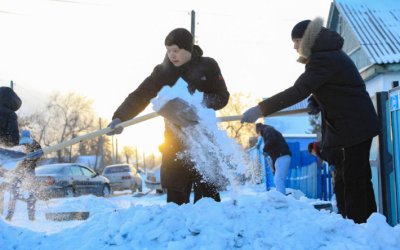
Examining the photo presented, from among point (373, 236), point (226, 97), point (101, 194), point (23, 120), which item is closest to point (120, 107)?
point (226, 97)

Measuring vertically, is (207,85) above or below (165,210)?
above

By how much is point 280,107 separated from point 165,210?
115 centimetres

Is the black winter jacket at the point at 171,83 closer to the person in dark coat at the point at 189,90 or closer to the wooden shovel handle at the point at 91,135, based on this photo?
→ the person in dark coat at the point at 189,90

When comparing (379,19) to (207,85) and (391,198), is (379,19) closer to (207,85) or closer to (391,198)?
(391,198)

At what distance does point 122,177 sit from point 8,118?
10092 millimetres

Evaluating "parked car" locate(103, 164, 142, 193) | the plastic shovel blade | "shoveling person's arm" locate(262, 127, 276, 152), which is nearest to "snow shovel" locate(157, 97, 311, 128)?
the plastic shovel blade

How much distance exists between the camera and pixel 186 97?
2531mm

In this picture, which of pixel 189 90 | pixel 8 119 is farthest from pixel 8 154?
pixel 8 119

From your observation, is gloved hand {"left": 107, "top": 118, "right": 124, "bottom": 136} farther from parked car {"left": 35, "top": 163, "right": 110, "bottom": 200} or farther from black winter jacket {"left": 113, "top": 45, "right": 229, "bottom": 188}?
parked car {"left": 35, "top": 163, "right": 110, "bottom": 200}

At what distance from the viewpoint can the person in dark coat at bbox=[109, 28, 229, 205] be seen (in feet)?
9.11

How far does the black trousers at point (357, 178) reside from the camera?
2486mm

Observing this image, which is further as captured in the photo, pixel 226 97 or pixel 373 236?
pixel 226 97

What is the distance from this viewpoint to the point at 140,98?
299 cm

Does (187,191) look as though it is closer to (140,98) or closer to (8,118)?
(140,98)
